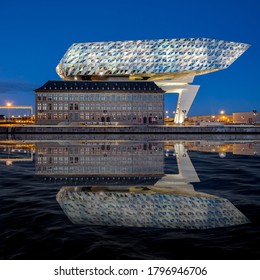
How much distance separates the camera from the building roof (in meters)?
87.0

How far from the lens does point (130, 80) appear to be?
89688 mm

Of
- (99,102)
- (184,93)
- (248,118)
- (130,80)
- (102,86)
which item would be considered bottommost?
(248,118)

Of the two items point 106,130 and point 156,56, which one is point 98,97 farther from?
point 106,130

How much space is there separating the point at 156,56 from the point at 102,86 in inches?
645

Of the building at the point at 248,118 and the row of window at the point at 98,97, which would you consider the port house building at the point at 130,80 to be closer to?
the row of window at the point at 98,97

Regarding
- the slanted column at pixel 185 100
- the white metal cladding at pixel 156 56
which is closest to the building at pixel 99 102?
the white metal cladding at pixel 156 56

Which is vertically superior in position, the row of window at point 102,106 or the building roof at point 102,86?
the building roof at point 102,86

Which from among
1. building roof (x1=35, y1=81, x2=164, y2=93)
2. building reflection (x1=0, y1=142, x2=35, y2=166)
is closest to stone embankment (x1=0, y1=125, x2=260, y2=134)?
building reflection (x1=0, y1=142, x2=35, y2=166)

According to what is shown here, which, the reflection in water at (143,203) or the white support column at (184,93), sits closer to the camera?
the reflection in water at (143,203)

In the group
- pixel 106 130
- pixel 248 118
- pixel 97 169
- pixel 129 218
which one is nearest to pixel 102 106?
pixel 106 130

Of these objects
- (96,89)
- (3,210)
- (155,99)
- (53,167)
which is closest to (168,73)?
(155,99)

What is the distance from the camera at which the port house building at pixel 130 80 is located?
277ft
